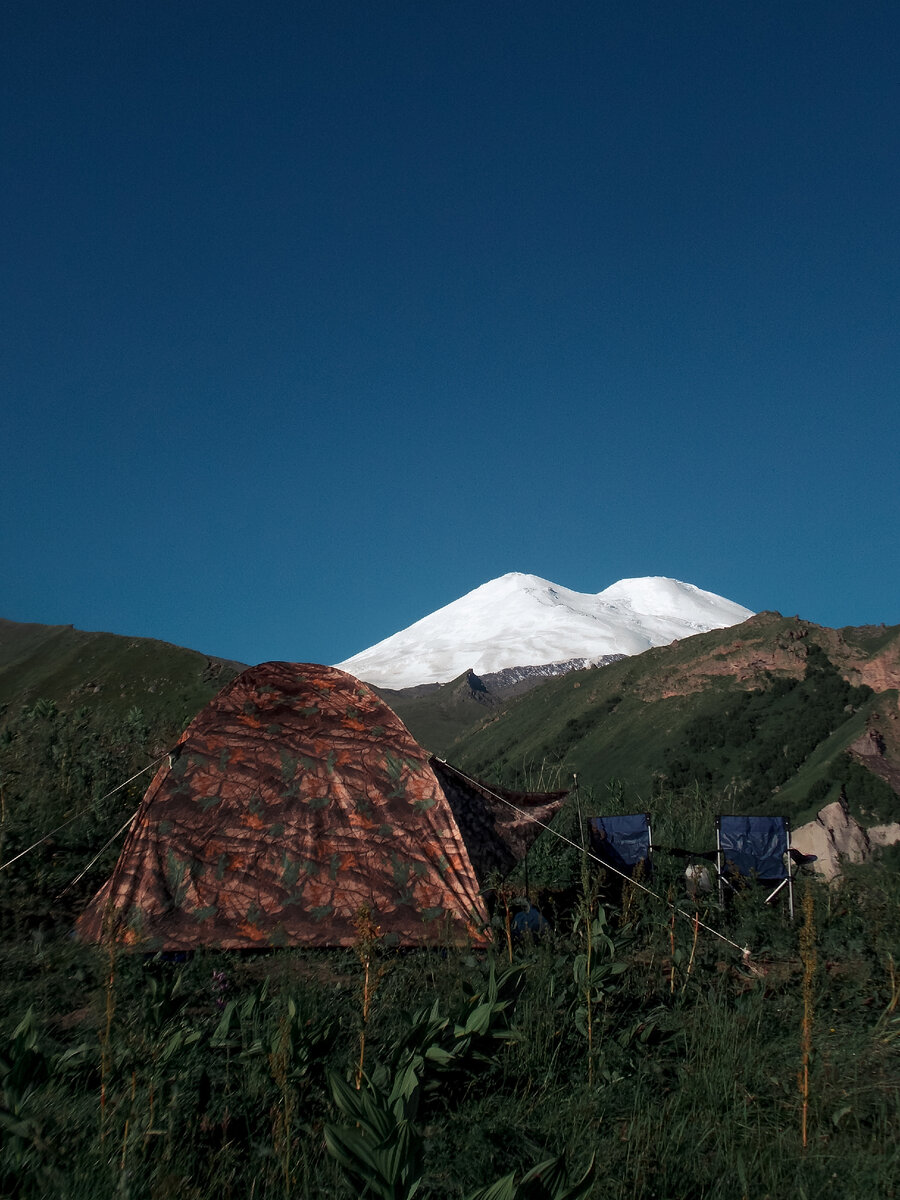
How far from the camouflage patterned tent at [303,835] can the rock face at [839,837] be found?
6.83 meters

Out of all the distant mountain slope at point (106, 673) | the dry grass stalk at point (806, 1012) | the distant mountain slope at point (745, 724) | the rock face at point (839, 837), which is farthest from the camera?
the distant mountain slope at point (106, 673)

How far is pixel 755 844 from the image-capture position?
8094 millimetres

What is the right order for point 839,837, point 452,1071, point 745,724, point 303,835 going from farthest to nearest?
point 745,724 → point 839,837 → point 303,835 → point 452,1071

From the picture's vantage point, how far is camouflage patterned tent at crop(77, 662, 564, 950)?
598 cm

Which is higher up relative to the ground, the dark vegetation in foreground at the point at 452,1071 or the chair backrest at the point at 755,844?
the chair backrest at the point at 755,844

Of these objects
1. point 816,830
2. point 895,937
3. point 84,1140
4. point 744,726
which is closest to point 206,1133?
point 84,1140

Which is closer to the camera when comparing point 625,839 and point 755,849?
point 755,849

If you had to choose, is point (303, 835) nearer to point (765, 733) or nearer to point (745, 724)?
point (765, 733)

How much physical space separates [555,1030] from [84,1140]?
7.61 feet

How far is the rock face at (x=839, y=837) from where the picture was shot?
39.0 feet

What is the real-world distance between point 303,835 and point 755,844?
459cm

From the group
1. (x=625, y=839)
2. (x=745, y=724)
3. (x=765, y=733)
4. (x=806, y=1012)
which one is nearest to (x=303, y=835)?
(x=625, y=839)

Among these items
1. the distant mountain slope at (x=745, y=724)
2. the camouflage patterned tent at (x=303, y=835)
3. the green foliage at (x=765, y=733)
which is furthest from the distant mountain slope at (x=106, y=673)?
the green foliage at (x=765, y=733)

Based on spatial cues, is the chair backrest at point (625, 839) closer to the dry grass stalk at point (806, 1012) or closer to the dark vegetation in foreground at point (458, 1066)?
the dark vegetation in foreground at point (458, 1066)
